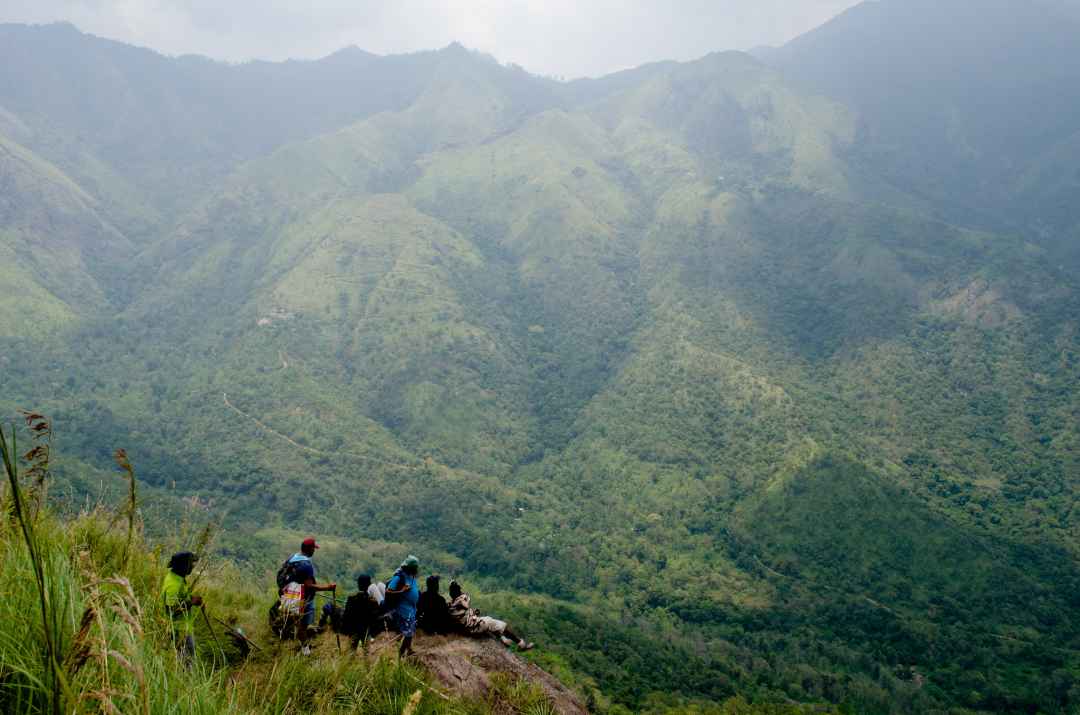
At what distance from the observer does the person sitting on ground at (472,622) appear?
33.7 ft

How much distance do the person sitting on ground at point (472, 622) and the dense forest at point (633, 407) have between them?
77.1 feet

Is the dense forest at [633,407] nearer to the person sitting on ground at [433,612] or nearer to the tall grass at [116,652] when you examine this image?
the person sitting on ground at [433,612]

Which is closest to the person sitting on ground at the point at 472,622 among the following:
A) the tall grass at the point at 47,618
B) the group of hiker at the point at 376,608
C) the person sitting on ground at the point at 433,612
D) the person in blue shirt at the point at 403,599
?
the group of hiker at the point at 376,608

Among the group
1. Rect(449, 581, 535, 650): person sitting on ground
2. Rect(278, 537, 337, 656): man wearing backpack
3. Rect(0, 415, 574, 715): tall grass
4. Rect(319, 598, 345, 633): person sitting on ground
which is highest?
Rect(0, 415, 574, 715): tall grass

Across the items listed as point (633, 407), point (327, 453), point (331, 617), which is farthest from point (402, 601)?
point (633, 407)

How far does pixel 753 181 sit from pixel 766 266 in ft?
199

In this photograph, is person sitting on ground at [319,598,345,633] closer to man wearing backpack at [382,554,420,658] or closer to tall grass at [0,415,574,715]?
man wearing backpack at [382,554,420,658]

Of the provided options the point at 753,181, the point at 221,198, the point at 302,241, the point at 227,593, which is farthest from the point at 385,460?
the point at 753,181

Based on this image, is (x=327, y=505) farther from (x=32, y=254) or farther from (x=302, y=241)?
(x=32, y=254)

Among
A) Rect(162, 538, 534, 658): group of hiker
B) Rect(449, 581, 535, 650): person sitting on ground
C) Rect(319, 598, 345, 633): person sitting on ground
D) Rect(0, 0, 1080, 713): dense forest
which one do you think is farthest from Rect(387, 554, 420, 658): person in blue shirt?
Rect(0, 0, 1080, 713): dense forest

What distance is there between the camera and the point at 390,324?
127250mm

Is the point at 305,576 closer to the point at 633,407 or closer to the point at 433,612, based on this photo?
the point at 433,612

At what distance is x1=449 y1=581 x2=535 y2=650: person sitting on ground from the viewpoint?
1027cm

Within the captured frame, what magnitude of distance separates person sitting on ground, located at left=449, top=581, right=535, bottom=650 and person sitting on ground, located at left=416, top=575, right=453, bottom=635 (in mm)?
148
